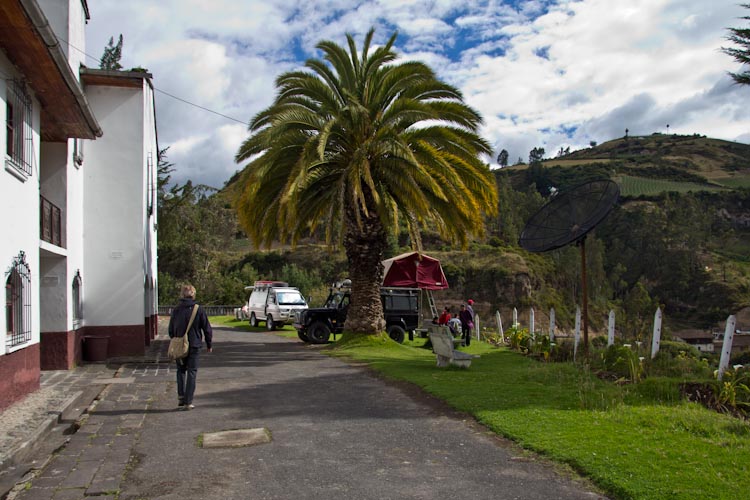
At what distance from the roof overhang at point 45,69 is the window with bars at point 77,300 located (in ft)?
10.9

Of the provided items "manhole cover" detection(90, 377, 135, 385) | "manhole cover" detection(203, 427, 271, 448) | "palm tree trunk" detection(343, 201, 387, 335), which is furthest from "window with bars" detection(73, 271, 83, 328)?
"manhole cover" detection(203, 427, 271, 448)

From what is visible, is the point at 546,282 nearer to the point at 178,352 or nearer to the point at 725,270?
the point at 725,270

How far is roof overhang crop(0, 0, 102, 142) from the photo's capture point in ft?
27.1

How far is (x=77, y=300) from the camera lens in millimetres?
15117

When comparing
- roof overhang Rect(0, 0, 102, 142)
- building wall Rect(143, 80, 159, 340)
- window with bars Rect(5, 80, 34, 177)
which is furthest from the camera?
building wall Rect(143, 80, 159, 340)

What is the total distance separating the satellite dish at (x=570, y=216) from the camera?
1330cm

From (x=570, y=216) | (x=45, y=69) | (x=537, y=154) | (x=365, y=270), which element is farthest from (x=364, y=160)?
(x=537, y=154)

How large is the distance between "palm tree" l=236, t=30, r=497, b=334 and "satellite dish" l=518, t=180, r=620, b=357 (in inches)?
99.5

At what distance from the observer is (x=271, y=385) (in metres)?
11.4

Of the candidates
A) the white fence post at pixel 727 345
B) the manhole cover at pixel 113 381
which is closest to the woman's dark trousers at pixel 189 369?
the manhole cover at pixel 113 381

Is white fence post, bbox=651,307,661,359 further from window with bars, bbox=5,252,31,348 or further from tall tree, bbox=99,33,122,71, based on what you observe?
tall tree, bbox=99,33,122,71

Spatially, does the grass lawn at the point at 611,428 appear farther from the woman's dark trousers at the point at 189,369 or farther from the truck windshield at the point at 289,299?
the truck windshield at the point at 289,299

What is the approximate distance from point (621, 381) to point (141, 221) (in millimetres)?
11667

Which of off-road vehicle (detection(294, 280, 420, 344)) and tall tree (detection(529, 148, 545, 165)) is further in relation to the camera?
tall tree (detection(529, 148, 545, 165))
